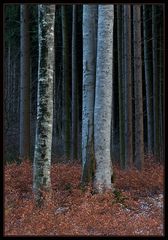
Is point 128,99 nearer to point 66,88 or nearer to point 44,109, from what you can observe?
point 66,88

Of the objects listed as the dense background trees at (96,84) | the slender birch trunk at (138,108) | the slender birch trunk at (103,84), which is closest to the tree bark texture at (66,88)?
the dense background trees at (96,84)

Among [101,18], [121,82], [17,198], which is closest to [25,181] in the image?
[17,198]

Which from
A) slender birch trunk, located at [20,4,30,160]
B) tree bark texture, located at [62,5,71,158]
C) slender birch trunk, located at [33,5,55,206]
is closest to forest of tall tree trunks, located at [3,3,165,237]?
slender birch trunk, located at [33,5,55,206]

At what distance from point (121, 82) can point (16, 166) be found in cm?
513

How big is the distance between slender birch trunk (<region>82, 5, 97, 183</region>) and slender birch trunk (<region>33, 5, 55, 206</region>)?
1663 millimetres

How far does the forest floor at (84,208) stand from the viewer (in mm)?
8638

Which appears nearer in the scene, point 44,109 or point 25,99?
point 44,109

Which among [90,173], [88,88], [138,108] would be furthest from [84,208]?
[138,108]

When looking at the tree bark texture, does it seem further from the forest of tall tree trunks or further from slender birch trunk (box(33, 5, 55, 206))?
slender birch trunk (box(33, 5, 55, 206))

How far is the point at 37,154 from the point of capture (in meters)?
9.81

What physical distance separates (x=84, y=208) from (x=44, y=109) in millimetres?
2218

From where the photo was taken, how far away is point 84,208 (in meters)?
9.68

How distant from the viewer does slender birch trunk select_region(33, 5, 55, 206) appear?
32.1ft

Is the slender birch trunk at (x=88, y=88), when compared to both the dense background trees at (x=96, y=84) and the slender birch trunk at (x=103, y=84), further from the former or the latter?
the slender birch trunk at (x=103, y=84)
